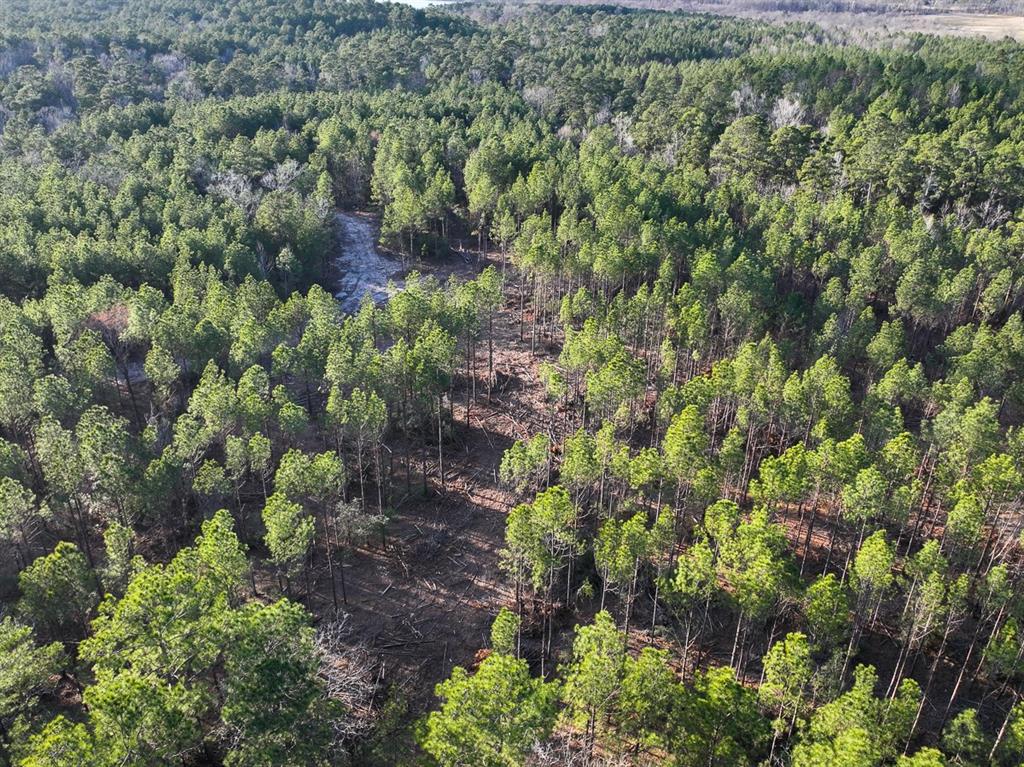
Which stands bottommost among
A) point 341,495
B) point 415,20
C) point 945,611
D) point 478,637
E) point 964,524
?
point 478,637

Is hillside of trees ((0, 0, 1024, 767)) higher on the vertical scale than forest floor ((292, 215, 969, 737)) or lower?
higher

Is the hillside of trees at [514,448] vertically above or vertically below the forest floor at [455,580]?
above

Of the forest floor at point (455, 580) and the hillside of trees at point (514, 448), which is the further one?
the forest floor at point (455, 580)

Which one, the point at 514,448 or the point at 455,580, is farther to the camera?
the point at 455,580

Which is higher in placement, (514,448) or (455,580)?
(514,448)

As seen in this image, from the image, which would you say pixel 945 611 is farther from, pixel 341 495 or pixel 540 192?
pixel 540 192

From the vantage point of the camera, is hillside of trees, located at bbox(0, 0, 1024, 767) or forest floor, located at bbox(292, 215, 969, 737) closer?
hillside of trees, located at bbox(0, 0, 1024, 767)

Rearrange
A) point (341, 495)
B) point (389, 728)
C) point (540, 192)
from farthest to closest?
1. point (540, 192)
2. point (341, 495)
3. point (389, 728)

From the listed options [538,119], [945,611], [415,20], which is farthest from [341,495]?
[415,20]
